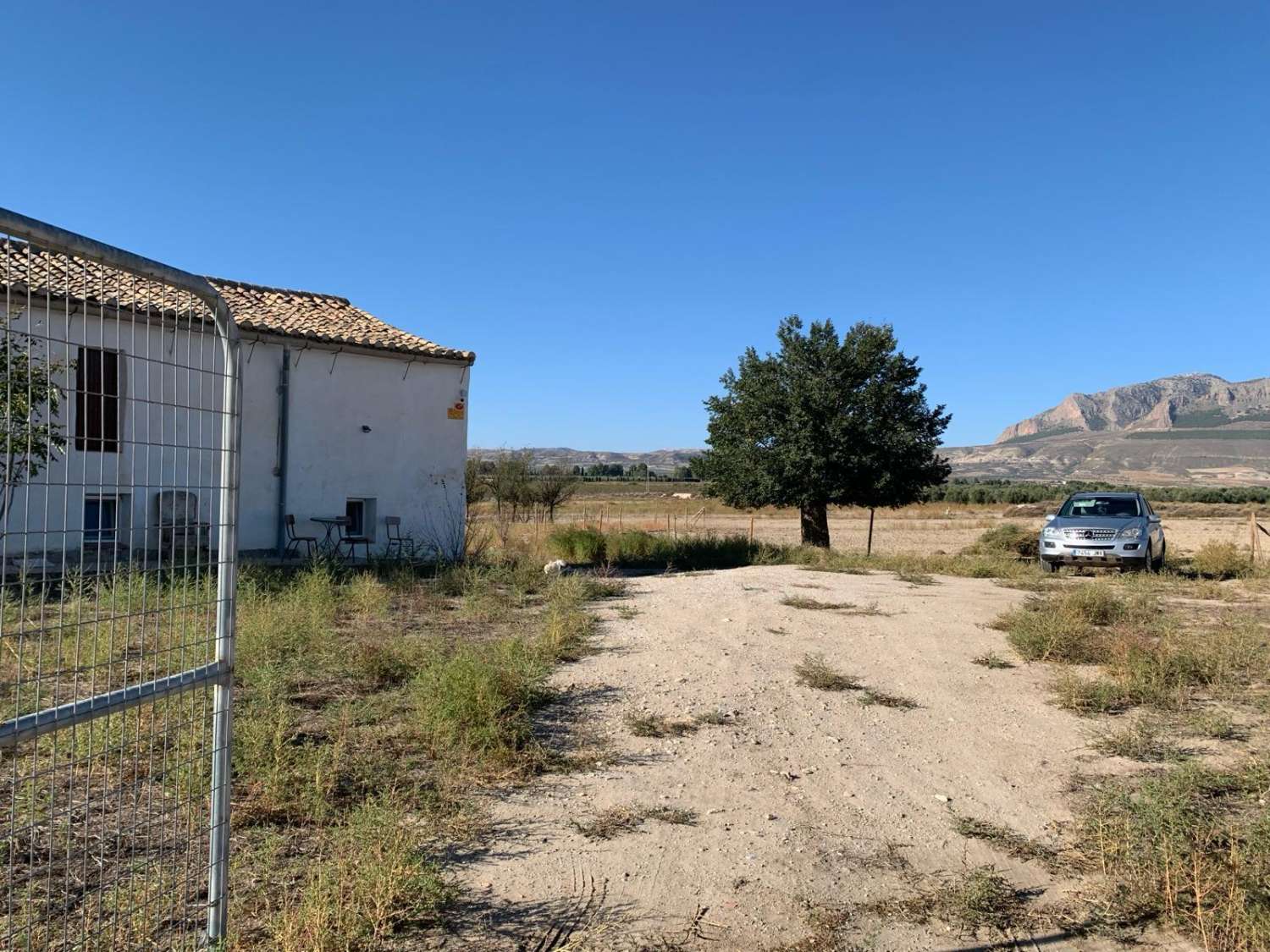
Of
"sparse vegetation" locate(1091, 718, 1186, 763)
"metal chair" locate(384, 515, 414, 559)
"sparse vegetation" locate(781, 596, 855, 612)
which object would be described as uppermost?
"metal chair" locate(384, 515, 414, 559)

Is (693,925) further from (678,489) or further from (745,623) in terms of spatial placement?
(678,489)

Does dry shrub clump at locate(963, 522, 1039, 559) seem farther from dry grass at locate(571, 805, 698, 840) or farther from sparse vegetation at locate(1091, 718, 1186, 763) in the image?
dry grass at locate(571, 805, 698, 840)

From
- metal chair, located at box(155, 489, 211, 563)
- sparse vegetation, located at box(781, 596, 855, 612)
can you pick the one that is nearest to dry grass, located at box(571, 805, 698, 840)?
metal chair, located at box(155, 489, 211, 563)

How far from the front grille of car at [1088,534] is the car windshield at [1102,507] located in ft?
2.31

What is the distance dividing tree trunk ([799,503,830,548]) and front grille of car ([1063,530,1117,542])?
7.36 m

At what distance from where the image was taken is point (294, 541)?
15.6 metres

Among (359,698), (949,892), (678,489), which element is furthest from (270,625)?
(678,489)

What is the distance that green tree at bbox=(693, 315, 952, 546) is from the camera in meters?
21.8

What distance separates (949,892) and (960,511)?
224 ft

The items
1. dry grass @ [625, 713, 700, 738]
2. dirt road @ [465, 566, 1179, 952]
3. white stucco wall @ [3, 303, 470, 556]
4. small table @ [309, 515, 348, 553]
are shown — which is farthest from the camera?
small table @ [309, 515, 348, 553]

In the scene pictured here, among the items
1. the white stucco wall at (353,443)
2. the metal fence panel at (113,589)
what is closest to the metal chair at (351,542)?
the white stucco wall at (353,443)

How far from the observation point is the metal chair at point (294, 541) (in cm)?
1558

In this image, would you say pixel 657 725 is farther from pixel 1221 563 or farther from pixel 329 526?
pixel 1221 563

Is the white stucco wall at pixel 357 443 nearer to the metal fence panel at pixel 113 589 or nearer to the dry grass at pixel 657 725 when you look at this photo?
the dry grass at pixel 657 725
